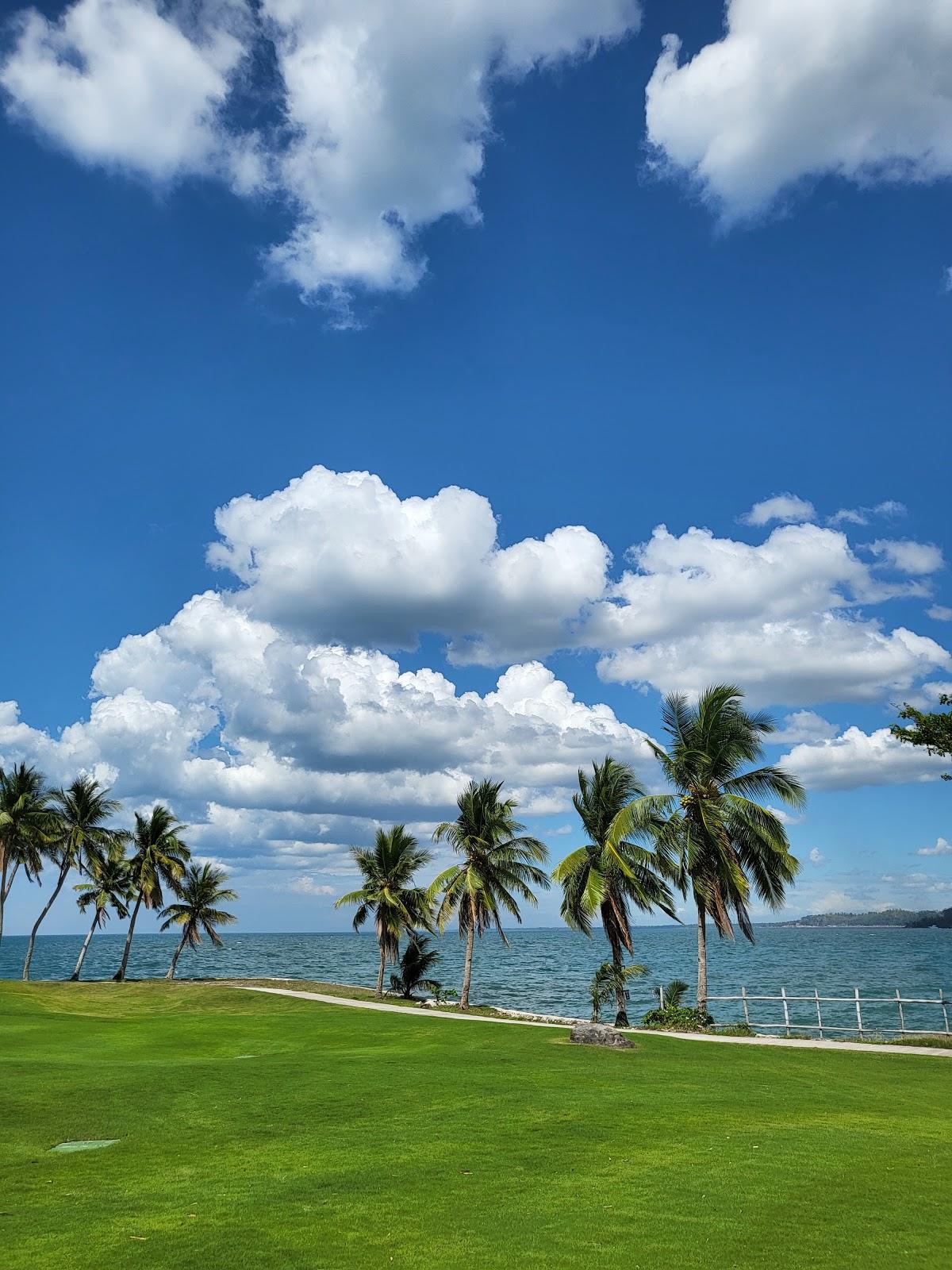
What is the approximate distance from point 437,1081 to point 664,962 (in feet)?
424

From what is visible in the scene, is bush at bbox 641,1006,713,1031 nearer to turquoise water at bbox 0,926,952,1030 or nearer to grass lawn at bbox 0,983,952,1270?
grass lawn at bbox 0,983,952,1270

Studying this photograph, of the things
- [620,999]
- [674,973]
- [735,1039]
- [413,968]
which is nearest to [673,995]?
[620,999]

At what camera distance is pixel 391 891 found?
182ft

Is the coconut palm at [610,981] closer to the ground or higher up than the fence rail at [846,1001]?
higher up

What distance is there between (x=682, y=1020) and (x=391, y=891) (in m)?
25.5

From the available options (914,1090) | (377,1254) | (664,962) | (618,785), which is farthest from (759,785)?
(664,962)

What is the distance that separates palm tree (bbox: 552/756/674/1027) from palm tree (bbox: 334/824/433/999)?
17.0m

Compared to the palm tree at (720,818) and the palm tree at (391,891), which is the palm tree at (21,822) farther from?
the palm tree at (720,818)

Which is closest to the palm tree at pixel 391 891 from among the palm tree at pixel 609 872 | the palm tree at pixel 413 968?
the palm tree at pixel 413 968

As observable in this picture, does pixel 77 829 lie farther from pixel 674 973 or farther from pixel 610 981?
pixel 674 973

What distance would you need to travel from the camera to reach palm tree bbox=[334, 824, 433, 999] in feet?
181

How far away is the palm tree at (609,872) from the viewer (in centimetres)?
3769

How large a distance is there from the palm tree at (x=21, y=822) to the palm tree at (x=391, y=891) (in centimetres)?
2217

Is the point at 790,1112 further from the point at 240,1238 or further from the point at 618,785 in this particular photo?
the point at 618,785
